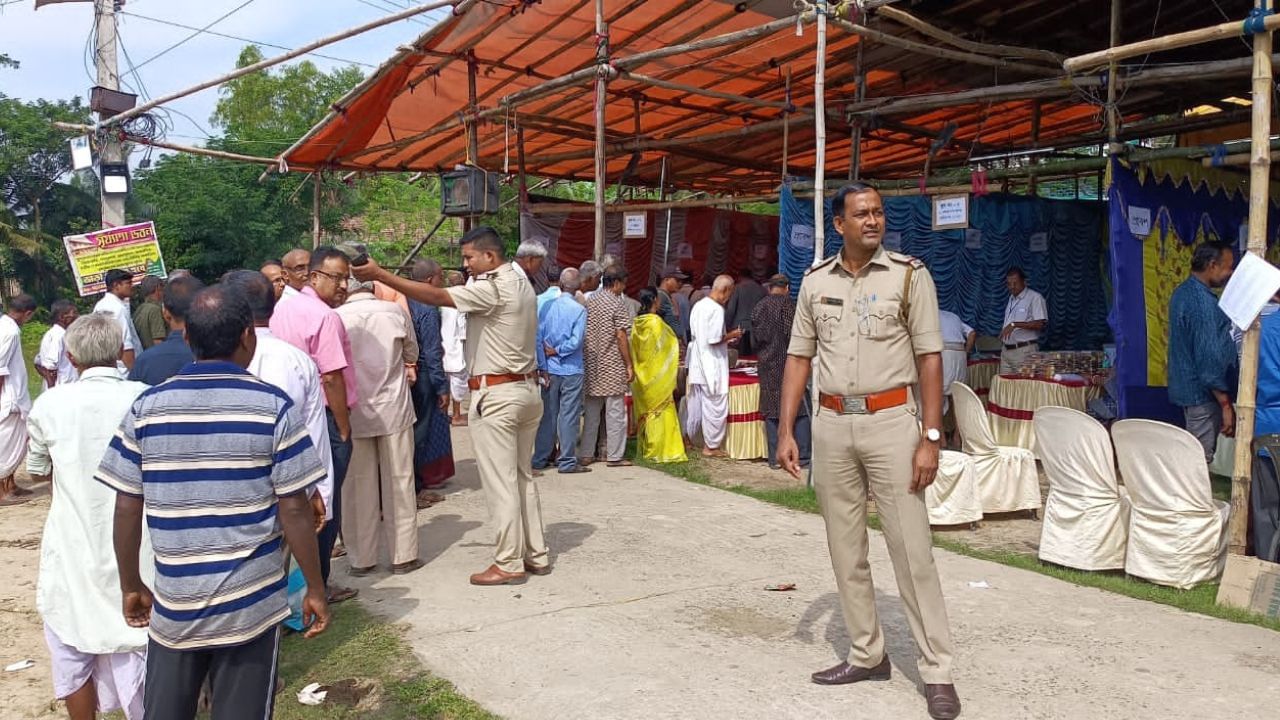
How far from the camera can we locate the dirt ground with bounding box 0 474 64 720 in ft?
13.1

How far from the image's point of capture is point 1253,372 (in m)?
4.62

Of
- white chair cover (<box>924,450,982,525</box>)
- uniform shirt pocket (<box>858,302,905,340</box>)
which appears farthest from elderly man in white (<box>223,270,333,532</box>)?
white chair cover (<box>924,450,982,525</box>)

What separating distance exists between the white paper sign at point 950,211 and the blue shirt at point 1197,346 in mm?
2474

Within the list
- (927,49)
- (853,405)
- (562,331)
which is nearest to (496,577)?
(853,405)

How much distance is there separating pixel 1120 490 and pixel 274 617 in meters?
4.59

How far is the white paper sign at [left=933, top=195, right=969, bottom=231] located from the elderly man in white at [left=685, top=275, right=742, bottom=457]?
1.86 metres

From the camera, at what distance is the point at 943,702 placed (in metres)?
3.37

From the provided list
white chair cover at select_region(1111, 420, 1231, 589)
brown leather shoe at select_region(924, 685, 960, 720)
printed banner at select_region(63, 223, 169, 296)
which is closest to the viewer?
brown leather shoe at select_region(924, 685, 960, 720)

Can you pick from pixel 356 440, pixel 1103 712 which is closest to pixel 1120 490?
pixel 1103 712

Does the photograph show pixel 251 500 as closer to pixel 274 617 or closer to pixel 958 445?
pixel 274 617

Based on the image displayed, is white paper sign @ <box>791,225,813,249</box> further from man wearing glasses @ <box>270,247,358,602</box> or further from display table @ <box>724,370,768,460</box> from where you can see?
man wearing glasses @ <box>270,247,358,602</box>

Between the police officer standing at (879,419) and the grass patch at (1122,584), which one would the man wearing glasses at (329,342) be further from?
the grass patch at (1122,584)

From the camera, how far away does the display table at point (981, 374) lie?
9.84m

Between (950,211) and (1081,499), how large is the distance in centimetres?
345
